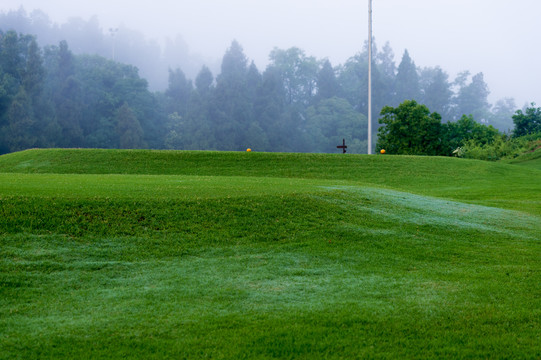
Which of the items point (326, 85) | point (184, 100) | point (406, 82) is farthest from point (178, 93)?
point (406, 82)

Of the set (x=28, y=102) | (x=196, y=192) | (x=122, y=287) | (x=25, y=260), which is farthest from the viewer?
(x=28, y=102)

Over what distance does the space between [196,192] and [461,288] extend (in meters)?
5.13

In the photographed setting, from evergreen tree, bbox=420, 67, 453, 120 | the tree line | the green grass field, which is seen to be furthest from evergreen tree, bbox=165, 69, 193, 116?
the green grass field

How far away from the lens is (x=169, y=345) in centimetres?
378

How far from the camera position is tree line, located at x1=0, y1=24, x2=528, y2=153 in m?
60.5

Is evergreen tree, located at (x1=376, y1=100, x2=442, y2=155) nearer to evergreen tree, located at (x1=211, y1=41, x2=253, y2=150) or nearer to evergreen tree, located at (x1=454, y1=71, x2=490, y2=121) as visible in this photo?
evergreen tree, located at (x1=211, y1=41, x2=253, y2=150)

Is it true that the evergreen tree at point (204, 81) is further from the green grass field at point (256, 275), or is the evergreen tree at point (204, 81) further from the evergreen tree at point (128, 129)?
the green grass field at point (256, 275)

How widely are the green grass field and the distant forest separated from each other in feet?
184

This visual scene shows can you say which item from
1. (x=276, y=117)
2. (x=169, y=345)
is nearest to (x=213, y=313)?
(x=169, y=345)

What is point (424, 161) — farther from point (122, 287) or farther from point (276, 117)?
point (276, 117)

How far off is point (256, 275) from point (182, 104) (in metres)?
81.0

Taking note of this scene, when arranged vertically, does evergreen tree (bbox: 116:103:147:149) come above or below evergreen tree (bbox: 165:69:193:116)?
below

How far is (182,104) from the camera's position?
275 feet

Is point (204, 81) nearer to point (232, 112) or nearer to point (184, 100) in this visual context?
point (184, 100)
